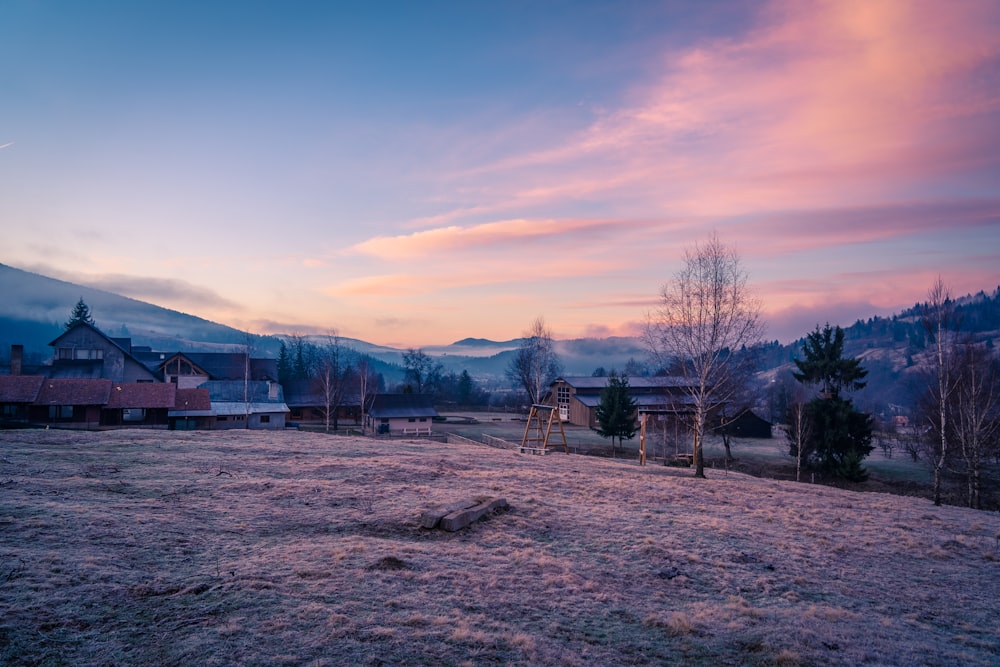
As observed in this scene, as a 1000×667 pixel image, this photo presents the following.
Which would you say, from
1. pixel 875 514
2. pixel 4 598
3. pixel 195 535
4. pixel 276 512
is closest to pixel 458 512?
pixel 276 512

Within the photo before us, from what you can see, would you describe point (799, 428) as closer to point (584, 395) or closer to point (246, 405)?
point (584, 395)

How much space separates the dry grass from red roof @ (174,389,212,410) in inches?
1314

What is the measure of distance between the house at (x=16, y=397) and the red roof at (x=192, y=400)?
34.4 feet

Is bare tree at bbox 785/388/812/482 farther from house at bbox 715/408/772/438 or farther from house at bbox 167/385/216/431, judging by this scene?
house at bbox 167/385/216/431

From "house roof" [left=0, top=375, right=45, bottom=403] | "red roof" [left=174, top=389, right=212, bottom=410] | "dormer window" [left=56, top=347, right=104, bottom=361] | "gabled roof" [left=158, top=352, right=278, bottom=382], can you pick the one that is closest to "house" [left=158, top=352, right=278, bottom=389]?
"gabled roof" [left=158, top=352, right=278, bottom=382]

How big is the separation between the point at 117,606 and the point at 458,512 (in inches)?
306

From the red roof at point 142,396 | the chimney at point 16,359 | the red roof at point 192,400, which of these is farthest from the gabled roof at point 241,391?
the chimney at point 16,359

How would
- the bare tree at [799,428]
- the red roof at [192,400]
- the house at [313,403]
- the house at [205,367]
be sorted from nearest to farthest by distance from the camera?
the bare tree at [799,428]
the red roof at [192,400]
the house at [205,367]
the house at [313,403]

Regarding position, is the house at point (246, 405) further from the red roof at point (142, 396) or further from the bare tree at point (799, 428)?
the bare tree at point (799, 428)

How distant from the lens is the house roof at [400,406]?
59219 millimetres

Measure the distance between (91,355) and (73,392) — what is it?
730 inches

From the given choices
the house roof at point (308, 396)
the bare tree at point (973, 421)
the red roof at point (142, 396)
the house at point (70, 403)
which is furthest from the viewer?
the house roof at point (308, 396)

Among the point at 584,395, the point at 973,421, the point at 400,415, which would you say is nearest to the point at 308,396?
the point at 400,415

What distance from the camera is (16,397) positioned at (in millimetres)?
45188
